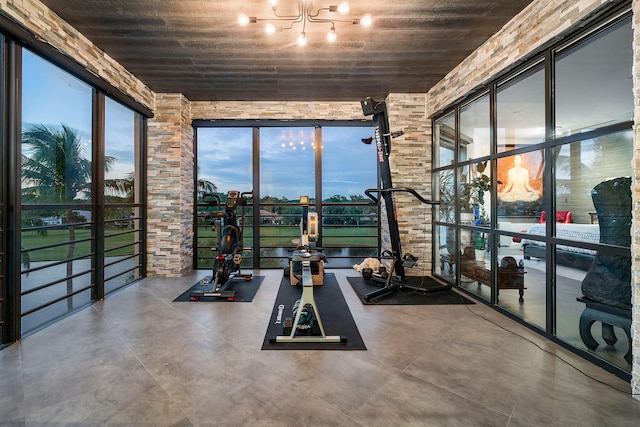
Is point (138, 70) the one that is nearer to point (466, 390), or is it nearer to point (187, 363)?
point (187, 363)

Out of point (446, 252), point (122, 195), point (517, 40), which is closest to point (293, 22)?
point (517, 40)

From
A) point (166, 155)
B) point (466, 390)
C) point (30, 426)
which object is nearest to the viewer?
point (30, 426)

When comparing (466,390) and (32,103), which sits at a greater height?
(32,103)

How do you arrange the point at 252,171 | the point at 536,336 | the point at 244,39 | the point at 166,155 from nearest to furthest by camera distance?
the point at 536,336 < the point at 244,39 < the point at 166,155 < the point at 252,171

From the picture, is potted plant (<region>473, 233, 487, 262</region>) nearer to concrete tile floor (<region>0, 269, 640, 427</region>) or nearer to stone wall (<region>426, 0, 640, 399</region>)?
concrete tile floor (<region>0, 269, 640, 427</region>)

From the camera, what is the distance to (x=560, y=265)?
281 cm

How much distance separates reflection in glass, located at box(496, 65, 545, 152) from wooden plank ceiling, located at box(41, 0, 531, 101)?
73 centimetres

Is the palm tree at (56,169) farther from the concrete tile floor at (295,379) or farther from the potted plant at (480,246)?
the potted plant at (480,246)

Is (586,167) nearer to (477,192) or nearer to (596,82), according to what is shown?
(596,82)

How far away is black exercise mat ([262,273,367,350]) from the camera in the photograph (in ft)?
8.80

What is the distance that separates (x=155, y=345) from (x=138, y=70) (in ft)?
13.6

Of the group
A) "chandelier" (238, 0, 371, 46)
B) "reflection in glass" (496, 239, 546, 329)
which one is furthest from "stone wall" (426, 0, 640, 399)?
"chandelier" (238, 0, 371, 46)

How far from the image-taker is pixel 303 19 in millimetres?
3154

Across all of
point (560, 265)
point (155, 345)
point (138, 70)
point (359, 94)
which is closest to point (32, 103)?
point (138, 70)
